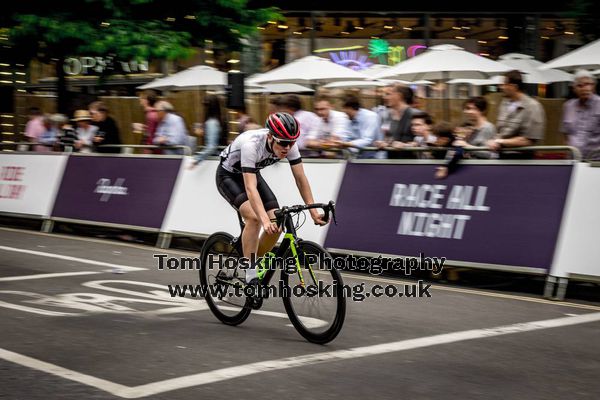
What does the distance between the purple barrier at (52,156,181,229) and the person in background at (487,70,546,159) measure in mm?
5247

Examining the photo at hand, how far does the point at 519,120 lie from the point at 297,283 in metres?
5.07

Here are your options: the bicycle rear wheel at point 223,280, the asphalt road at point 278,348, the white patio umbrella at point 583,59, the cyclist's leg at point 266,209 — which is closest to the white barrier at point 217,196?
the asphalt road at point 278,348

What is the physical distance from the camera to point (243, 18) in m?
23.2

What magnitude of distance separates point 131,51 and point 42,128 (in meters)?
2.87

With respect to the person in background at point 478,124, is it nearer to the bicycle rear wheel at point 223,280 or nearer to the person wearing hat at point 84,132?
the bicycle rear wheel at point 223,280

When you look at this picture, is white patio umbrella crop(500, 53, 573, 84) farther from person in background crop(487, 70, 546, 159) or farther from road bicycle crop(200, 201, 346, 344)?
road bicycle crop(200, 201, 346, 344)

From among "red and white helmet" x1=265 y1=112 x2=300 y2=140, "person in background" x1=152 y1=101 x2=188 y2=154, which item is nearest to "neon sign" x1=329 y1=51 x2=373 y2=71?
"person in background" x1=152 y1=101 x2=188 y2=154

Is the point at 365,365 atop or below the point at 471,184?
below

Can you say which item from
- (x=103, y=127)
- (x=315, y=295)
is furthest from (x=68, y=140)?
(x=315, y=295)

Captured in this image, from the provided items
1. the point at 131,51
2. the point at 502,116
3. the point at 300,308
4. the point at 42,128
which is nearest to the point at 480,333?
the point at 300,308

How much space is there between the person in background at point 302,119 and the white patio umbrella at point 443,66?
3877mm

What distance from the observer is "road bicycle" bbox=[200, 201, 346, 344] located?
24.4 feet

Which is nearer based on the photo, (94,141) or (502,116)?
(502,116)

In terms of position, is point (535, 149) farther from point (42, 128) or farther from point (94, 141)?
point (42, 128)
